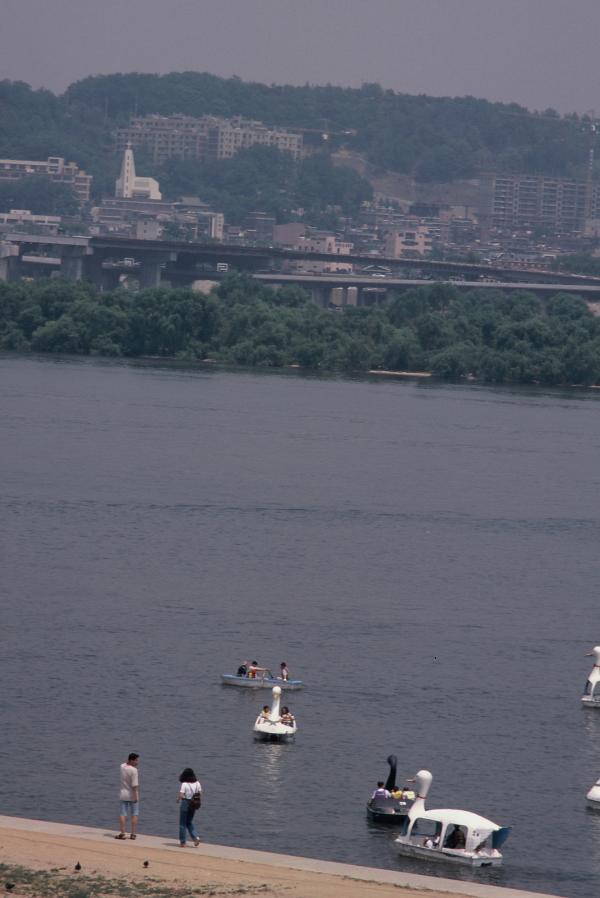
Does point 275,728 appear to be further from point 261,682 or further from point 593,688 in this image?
point 593,688

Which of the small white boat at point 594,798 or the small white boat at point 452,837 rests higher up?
the small white boat at point 452,837

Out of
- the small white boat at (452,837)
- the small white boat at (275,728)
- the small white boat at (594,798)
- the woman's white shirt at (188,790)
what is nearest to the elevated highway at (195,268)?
the small white boat at (275,728)

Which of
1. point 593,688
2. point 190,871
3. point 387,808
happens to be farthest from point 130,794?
point 593,688

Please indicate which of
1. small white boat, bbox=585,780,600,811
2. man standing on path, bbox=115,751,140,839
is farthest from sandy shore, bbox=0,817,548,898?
small white boat, bbox=585,780,600,811

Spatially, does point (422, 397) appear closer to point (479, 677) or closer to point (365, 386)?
point (365, 386)

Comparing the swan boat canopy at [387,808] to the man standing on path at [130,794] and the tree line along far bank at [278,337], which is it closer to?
the man standing on path at [130,794]
